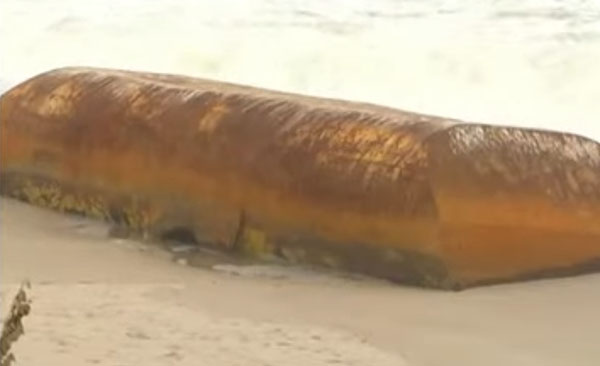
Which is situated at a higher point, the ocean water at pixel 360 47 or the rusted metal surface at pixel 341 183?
the rusted metal surface at pixel 341 183

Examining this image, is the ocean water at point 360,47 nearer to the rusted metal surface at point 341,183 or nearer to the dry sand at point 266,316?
the rusted metal surface at point 341,183

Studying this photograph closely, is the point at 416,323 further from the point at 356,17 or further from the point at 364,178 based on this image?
the point at 356,17

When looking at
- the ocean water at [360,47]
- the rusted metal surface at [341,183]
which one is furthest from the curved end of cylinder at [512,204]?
the ocean water at [360,47]

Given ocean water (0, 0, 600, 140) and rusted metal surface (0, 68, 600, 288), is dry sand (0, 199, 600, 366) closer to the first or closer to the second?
rusted metal surface (0, 68, 600, 288)

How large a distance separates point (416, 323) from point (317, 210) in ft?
2.20

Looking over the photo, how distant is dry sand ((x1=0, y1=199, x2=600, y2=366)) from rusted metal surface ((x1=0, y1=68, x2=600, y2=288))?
0.10 metres

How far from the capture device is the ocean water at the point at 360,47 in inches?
364

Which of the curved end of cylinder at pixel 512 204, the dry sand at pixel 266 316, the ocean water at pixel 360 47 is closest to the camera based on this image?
the dry sand at pixel 266 316

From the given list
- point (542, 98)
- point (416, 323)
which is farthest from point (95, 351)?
point (542, 98)

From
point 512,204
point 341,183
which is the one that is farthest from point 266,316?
point 512,204

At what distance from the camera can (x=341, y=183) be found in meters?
4.36

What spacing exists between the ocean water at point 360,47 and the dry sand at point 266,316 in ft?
12.9

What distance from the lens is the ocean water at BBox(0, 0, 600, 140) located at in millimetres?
9234

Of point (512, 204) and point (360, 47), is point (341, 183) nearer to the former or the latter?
point (512, 204)
